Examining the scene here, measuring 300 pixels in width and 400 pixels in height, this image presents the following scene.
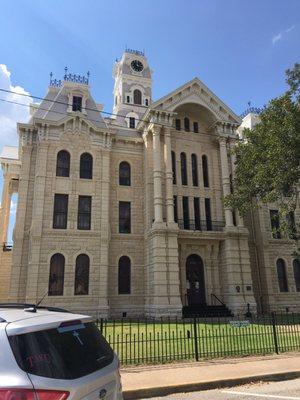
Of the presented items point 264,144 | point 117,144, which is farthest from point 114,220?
point 264,144

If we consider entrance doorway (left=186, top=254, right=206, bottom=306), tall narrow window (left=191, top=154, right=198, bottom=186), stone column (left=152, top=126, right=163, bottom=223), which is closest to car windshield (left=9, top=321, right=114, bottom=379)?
stone column (left=152, top=126, right=163, bottom=223)

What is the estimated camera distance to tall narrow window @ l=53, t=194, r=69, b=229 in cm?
2497

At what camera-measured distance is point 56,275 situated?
78.1 ft

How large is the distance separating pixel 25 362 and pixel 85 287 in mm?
22247

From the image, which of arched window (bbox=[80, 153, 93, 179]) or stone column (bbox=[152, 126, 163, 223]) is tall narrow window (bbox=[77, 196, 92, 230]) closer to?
arched window (bbox=[80, 153, 93, 179])

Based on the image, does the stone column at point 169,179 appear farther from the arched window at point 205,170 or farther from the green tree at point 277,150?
the green tree at point 277,150

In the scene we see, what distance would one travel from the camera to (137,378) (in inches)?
332

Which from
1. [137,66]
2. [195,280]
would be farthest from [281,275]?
[137,66]

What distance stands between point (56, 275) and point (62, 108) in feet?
44.0

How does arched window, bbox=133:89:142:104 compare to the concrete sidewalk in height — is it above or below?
above

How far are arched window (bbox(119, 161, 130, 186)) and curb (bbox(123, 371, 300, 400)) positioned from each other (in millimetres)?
20668

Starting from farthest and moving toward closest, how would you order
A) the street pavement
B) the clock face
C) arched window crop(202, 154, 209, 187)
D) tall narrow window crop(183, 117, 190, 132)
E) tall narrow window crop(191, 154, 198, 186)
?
the clock face < tall narrow window crop(183, 117, 190, 132) < arched window crop(202, 154, 209, 187) < tall narrow window crop(191, 154, 198, 186) < the street pavement

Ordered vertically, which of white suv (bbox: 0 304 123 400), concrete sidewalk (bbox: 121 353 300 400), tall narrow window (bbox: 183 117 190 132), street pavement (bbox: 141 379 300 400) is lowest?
street pavement (bbox: 141 379 300 400)

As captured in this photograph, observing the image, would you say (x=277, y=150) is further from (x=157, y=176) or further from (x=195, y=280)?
(x=195, y=280)
